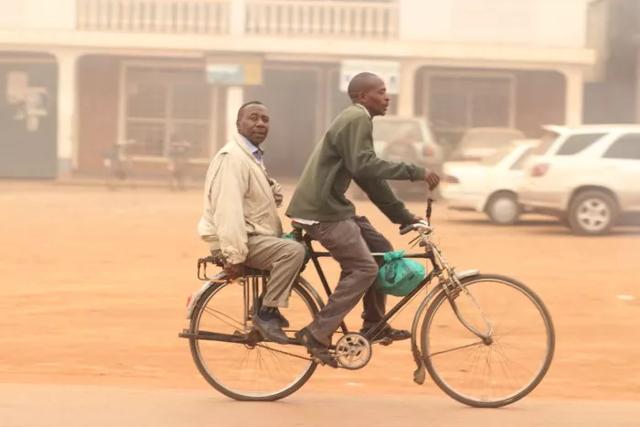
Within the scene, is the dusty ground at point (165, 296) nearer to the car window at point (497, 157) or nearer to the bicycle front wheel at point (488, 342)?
the bicycle front wheel at point (488, 342)

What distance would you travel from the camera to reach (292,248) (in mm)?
6191

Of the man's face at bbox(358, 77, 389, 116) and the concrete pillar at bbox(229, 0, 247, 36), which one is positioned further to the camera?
the concrete pillar at bbox(229, 0, 247, 36)

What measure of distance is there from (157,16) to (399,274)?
995 inches

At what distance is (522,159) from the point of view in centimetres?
1903

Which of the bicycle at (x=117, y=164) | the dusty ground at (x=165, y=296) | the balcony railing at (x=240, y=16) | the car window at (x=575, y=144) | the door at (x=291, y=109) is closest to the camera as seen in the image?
the dusty ground at (x=165, y=296)

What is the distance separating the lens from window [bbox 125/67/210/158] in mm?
31953

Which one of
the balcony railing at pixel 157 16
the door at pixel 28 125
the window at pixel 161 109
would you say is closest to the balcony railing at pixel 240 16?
the balcony railing at pixel 157 16

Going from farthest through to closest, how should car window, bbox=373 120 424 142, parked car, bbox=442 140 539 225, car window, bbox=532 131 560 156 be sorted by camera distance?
1. car window, bbox=373 120 424 142
2. parked car, bbox=442 140 539 225
3. car window, bbox=532 131 560 156

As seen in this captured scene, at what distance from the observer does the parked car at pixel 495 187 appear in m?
18.9

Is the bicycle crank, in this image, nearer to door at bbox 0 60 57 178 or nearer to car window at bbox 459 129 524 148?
car window at bbox 459 129 524 148

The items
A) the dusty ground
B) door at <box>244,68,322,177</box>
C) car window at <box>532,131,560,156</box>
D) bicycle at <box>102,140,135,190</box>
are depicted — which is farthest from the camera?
door at <box>244,68,322,177</box>

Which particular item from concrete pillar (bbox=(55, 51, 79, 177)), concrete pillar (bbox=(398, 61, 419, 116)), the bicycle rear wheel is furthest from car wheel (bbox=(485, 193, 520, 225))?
concrete pillar (bbox=(55, 51, 79, 177))

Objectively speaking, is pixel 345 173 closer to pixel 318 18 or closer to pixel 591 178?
pixel 591 178

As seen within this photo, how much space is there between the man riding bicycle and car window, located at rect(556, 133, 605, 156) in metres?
11.5
